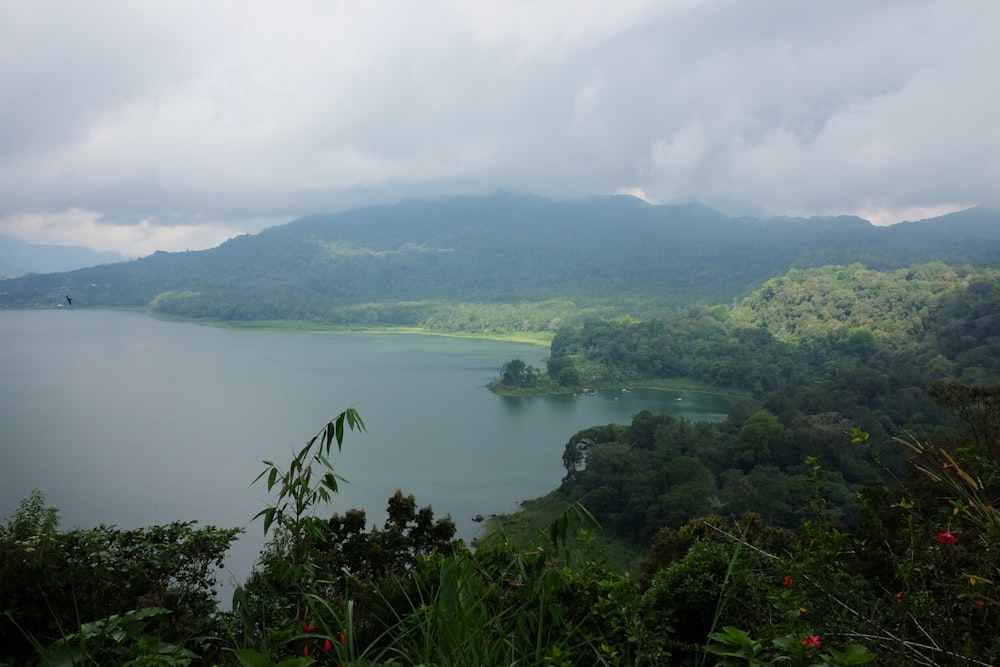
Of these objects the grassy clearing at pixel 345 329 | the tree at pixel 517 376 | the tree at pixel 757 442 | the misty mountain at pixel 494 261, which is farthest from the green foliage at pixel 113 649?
the misty mountain at pixel 494 261

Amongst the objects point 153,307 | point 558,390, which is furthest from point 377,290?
point 558,390

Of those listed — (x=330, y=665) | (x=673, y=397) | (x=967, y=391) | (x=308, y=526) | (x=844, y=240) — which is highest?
(x=844, y=240)

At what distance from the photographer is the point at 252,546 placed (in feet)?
36.2

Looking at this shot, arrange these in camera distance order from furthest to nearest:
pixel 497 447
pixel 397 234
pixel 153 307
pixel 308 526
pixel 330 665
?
pixel 397 234, pixel 153 307, pixel 497 447, pixel 308 526, pixel 330 665

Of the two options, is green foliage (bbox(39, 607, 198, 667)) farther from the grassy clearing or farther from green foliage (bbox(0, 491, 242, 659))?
the grassy clearing

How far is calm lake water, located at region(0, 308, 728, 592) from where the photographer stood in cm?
1367

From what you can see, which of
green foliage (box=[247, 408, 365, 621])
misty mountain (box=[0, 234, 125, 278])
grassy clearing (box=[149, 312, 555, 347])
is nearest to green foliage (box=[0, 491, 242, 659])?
green foliage (box=[247, 408, 365, 621])

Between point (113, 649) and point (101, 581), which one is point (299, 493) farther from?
point (101, 581)

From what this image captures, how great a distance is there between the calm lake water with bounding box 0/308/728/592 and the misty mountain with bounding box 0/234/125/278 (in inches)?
1830

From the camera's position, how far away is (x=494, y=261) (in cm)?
8788

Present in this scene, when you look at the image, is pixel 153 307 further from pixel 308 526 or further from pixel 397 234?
pixel 308 526

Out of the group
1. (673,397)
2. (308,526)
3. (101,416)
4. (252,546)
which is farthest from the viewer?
(673,397)

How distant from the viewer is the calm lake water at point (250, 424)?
13.7 metres

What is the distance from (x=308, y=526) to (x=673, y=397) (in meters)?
28.2
